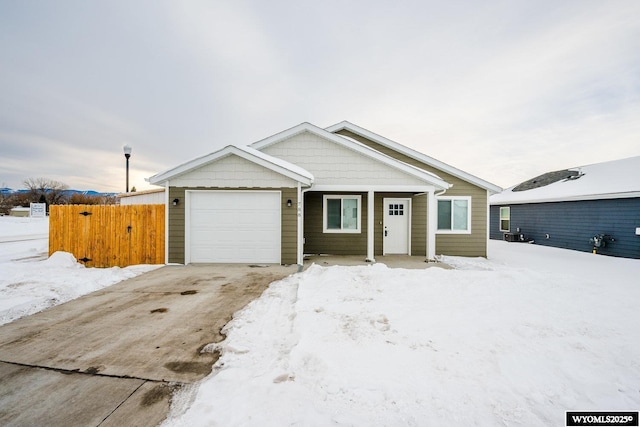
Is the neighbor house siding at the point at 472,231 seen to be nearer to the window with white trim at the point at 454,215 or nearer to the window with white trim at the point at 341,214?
the window with white trim at the point at 454,215

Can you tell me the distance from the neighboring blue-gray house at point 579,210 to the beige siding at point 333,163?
9578mm

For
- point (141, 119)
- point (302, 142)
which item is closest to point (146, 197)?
point (141, 119)

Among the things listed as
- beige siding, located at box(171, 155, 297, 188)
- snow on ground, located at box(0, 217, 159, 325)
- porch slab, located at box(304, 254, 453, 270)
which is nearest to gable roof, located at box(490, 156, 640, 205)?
porch slab, located at box(304, 254, 453, 270)

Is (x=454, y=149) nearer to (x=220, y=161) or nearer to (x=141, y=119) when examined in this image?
(x=220, y=161)

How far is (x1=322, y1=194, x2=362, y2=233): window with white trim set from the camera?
10180mm

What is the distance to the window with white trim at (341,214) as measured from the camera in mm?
10180

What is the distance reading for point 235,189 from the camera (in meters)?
7.98

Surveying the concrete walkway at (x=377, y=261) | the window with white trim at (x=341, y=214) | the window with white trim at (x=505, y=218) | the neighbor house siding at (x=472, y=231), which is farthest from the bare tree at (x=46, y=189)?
the window with white trim at (x=505, y=218)

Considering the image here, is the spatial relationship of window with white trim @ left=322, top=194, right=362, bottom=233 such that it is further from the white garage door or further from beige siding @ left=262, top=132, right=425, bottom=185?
the white garage door

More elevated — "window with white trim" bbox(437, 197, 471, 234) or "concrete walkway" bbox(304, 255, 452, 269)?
"window with white trim" bbox(437, 197, 471, 234)

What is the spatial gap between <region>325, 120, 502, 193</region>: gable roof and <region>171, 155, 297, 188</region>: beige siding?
3952 millimetres

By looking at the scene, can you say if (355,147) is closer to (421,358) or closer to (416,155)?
(416,155)

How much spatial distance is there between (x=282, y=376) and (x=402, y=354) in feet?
4.58

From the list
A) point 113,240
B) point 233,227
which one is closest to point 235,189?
point 233,227
